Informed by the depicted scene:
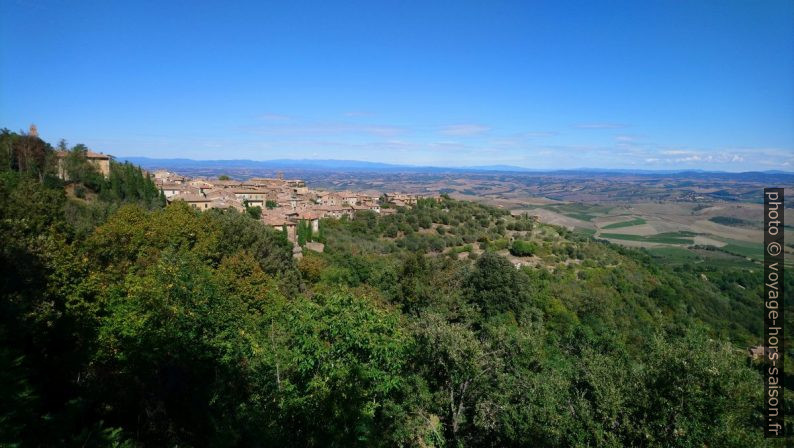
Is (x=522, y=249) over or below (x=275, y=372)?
below

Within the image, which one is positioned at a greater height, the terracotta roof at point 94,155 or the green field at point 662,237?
the terracotta roof at point 94,155

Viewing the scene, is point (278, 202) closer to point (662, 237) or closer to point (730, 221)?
point (662, 237)

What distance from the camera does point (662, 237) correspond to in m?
118

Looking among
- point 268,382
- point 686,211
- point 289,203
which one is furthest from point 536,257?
point 686,211

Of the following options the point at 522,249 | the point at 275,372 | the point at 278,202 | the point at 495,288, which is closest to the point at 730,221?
the point at 522,249

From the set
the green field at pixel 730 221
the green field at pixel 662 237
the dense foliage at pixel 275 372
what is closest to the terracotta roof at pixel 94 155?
the dense foliage at pixel 275 372

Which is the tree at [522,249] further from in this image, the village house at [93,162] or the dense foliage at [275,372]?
the village house at [93,162]

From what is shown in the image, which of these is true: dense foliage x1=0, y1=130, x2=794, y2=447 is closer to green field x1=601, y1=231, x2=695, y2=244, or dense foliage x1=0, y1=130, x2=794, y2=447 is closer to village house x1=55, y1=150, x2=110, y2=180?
village house x1=55, y1=150, x2=110, y2=180

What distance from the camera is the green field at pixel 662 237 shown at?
113188mm

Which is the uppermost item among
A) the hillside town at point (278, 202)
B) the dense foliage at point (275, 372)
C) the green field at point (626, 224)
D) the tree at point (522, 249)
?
the hillside town at point (278, 202)

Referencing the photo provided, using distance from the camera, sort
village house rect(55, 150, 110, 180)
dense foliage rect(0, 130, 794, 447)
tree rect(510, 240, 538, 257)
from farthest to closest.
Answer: tree rect(510, 240, 538, 257) < village house rect(55, 150, 110, 180) < dense foliage rect(0, 130, 794, 447)

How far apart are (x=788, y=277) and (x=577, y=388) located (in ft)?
256

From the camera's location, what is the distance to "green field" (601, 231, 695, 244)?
371 feet

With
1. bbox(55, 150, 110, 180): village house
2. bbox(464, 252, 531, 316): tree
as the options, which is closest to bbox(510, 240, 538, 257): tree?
bbox(464, 252, 531, 316): tree
